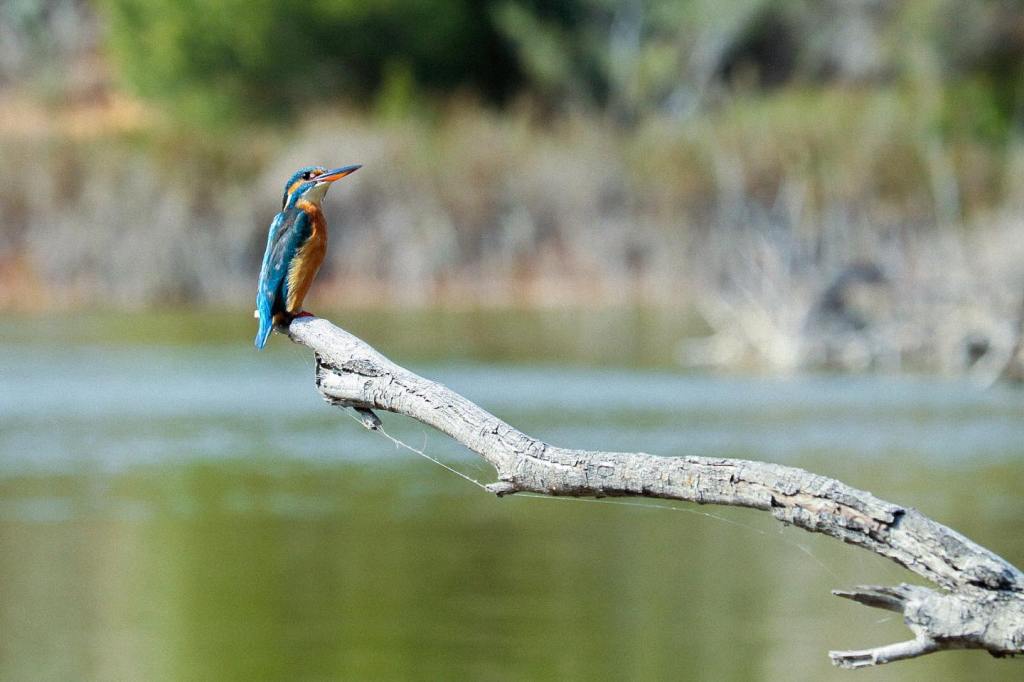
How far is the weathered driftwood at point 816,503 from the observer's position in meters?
3.29

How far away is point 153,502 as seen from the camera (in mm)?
11695

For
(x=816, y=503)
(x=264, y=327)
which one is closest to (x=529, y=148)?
(x=264, y=327)

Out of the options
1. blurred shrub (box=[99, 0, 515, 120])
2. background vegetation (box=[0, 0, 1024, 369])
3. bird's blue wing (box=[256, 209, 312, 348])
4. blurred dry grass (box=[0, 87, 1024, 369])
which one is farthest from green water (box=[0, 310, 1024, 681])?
blurred shrub (box=[99, 0, 515, 120])

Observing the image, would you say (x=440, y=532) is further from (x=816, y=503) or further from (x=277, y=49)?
(x=277, y=49)

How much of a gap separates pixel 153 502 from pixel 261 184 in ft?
52.1

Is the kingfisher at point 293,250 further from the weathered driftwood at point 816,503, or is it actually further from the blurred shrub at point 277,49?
the blurred shrub at point 277,49

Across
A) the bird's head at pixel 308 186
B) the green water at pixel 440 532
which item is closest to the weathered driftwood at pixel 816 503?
the green water at pixel 440 532

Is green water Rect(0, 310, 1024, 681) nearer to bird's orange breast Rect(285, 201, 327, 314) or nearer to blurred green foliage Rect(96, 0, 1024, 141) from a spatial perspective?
bird's orange breast Rect(285, 201, 327, 314)

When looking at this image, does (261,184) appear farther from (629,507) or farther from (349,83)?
(629,507)

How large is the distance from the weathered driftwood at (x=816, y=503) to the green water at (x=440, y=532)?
359 millimetres

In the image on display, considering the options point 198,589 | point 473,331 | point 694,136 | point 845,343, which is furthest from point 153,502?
point 694,136

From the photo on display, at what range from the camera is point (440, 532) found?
10695 millimetres

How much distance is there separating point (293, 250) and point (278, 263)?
0.06 metres

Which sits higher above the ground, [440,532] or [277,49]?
[277,49]
